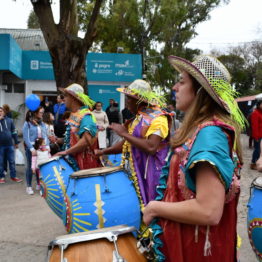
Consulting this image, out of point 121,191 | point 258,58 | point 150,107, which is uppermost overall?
point 258,58

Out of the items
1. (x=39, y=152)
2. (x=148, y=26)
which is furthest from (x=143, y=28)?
(x=39, y=152)

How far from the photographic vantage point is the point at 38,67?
55.5ft

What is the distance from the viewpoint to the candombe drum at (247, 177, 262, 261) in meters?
2.58

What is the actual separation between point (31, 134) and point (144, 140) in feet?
13.9

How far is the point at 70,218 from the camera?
9.40ft

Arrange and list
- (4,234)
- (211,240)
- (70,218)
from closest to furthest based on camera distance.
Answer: (211,240), (70,218), (4,234)

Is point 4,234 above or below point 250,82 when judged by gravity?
below

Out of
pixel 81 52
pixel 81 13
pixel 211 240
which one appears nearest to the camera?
pixel 211 240

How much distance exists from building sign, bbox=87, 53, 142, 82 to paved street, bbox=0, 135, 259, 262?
34.6 feet

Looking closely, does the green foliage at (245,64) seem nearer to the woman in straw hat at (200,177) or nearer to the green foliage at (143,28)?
the green foliage at (143,28)

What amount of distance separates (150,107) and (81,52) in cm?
577

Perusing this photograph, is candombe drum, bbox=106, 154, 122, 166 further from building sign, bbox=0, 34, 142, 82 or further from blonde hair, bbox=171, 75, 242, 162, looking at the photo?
building sign, bbox=0, 34, 142, 82

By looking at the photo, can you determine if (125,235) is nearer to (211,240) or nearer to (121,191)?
(211,240)

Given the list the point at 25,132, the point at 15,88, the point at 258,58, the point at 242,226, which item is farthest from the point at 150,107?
the point at 258,58
